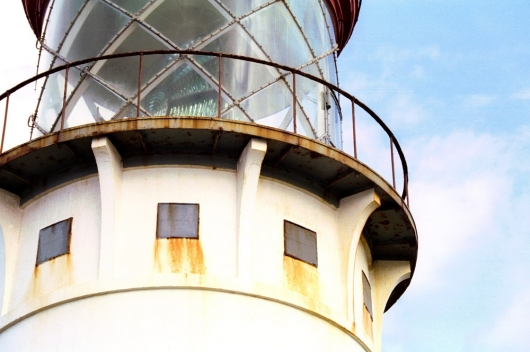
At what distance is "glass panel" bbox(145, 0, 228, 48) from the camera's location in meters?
14.8

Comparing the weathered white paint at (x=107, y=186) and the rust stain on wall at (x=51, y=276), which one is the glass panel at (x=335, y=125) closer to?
the weathered white paint at (x=107, y=186)

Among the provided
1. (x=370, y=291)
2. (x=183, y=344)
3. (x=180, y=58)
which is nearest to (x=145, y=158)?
(x=180, y=58)

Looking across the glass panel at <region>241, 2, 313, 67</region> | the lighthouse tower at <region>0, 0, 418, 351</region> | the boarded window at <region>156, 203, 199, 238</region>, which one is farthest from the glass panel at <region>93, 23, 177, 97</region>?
the boarded window at <region>156, 203, 199, 238</region>

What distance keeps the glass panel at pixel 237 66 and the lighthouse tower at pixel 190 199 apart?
18 millimetres

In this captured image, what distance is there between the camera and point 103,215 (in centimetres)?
1345

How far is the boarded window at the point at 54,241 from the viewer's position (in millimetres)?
13703

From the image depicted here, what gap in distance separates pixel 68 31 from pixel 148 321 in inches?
177

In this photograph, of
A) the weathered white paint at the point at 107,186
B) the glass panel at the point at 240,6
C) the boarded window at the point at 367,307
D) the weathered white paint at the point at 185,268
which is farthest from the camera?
the glass panel at the point at 240,6

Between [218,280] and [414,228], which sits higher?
[414,228]

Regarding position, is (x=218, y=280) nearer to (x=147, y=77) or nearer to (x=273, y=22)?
(x=147, y=77)

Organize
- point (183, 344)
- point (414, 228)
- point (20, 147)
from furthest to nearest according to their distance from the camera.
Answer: point (414, 228), point (20, 147), point (183, 344)

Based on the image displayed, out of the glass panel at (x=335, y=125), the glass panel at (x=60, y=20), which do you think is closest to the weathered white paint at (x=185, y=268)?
the glass panel at (x=335, y=125)

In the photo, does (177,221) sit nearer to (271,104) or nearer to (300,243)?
(300,243)

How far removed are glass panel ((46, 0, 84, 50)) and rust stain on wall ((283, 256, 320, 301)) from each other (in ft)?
14.5
